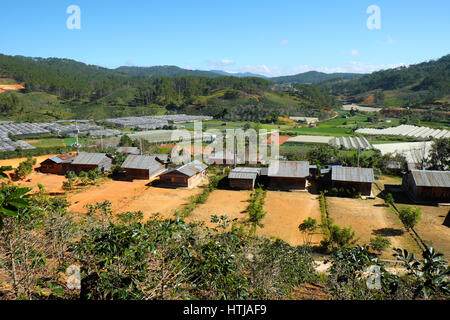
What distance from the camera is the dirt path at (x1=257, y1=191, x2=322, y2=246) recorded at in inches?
627

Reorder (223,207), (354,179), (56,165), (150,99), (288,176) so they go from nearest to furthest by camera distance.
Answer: (223,207)
(354,179)
(288,176)
(56,165)
(150,99)

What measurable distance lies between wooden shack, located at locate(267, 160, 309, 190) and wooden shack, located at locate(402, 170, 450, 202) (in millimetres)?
7691

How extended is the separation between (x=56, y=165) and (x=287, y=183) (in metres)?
23.5

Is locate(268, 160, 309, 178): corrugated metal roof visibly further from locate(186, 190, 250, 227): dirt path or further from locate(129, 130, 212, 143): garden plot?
locate(129, 130, 212, 143): garden plot

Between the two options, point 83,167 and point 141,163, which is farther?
point 83,167

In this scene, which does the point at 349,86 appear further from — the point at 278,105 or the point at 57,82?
the point at 57,82

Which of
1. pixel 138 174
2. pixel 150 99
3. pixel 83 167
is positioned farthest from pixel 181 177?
pixel 150 99

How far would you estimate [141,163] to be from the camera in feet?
91.1

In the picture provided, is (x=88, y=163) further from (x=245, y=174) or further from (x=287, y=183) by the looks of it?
(x=287, y=183)

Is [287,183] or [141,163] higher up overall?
[141,163]

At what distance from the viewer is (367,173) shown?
74.9 ft

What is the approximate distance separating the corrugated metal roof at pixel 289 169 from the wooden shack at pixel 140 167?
11576 mm

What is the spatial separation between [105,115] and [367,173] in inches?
2873

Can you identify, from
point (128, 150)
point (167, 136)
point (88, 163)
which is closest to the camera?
point (88, 163)
